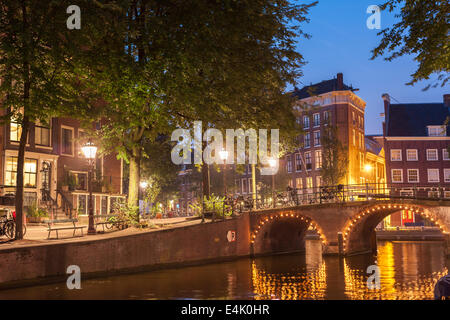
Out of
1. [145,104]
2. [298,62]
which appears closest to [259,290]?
[145,104]

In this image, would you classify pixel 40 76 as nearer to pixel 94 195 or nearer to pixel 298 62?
pixel 298 62

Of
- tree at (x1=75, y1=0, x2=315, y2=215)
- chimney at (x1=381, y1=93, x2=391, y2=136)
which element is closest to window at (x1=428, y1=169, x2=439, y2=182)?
chimney at (x1=381, y1=93, x2=391, y2=136)

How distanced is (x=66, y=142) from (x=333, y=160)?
24.8 meters

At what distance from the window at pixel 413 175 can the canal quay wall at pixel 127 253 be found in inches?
1360

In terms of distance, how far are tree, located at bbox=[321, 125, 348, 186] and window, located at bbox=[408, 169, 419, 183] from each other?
1505 centimetres

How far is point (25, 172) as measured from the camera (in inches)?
1108

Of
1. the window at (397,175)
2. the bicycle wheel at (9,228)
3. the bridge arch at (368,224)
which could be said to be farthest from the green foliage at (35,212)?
the window at (397,175)

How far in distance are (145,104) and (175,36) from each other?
2.93m

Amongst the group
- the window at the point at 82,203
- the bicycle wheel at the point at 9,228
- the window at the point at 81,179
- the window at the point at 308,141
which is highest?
the window at the point at 308,141

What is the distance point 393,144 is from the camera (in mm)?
56250

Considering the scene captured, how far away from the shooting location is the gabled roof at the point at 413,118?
2215 inches

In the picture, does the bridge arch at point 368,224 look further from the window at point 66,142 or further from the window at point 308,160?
the window at point 308,160

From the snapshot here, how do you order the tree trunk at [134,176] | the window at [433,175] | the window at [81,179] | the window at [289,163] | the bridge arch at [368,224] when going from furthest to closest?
1. the window at [289,163]
2. the window at [433,175]
3. the window at [81,179]
4. the bridge arch at [368,224]
5. the tree trunk at [134,176]

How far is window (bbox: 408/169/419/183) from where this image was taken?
55312 mm
